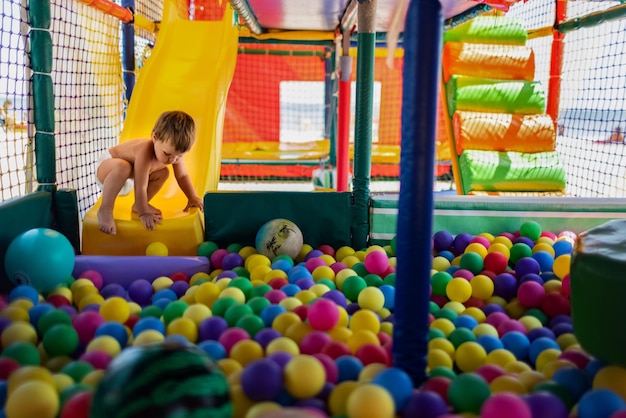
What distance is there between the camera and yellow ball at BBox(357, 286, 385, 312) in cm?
183

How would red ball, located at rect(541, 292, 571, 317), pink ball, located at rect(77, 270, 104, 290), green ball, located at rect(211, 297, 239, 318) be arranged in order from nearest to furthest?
green ball, located at rect(211, 297, 239, 318), red ball, located at rect(541, 292, 571, 317), pink ball, located at rect(77, 270, 104, 290)

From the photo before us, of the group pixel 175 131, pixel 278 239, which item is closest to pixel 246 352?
pixel 278 239

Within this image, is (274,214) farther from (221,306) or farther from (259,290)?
(221,306)

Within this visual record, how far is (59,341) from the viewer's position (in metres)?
1.47

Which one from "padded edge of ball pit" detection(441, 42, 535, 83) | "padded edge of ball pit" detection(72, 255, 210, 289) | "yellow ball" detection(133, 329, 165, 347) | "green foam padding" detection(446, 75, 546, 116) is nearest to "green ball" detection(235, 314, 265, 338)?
"yellow ball" detection(133, 329, 165, 347)

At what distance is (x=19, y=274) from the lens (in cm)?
188

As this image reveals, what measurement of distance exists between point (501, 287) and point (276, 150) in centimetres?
432

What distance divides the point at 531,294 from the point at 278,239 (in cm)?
98

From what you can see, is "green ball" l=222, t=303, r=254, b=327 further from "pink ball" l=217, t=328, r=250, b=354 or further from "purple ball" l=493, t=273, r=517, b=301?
"purple ball" l=493, t=273, r=517, b=301

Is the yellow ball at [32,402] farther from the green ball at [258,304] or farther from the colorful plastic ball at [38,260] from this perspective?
the colorful plastic ball at [38,260]

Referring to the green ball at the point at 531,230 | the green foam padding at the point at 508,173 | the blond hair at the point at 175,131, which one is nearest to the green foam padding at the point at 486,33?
the green foam padding at the point at 508,173

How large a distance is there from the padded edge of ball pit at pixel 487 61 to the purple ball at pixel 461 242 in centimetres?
198

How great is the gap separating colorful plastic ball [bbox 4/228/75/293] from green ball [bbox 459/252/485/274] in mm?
1432

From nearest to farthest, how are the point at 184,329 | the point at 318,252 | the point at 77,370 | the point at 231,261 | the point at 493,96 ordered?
the point at 77,370 → the point at 184,329 → the point at 231,261 → the point at 318,252 → the point at 493,96
